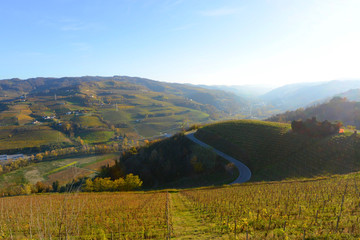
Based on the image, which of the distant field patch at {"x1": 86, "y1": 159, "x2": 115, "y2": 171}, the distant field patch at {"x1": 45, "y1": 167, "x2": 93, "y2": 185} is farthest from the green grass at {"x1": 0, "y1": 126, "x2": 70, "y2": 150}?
the distant field patch at {"x1": 86, "y1": 159, "x2": 115, "y2": 171}

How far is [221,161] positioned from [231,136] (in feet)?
57.3

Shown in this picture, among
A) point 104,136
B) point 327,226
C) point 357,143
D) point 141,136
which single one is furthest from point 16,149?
point 357,143

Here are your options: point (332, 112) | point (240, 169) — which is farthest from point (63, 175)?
point (332, 112)

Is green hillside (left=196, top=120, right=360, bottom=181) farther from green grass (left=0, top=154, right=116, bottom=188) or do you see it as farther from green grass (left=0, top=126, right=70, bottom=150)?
green grass (left=0, top=126, right=70, bottom=150)

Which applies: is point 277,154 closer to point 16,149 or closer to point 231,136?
point 231,136

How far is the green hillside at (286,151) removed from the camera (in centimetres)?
4238

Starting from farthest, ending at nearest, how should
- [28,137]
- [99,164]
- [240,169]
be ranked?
1. [28,137]
2. [99,164]
3. [240,169]

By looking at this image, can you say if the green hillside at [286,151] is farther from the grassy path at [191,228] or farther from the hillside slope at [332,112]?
the hillside slope at [332,112]

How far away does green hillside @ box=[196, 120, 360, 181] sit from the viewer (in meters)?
42.4

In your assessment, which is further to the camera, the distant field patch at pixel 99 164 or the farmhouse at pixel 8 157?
the farmhouse at pixel 8 157

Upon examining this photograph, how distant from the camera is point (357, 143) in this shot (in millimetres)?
47469

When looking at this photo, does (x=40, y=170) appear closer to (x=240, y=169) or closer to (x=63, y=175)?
(x=63, y=175)

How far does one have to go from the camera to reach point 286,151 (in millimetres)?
54156

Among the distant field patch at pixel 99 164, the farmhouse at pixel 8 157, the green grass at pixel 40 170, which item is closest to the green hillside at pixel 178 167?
the distant field patch at pixel 99 164
